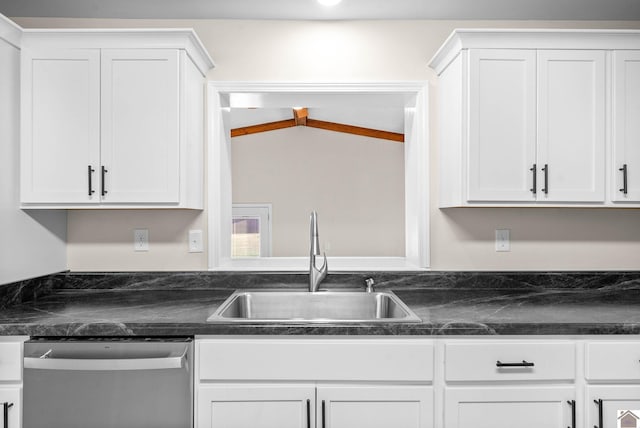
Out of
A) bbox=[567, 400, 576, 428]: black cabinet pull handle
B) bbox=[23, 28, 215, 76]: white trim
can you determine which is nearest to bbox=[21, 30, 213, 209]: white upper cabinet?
bbox=[23, 28, 215, 76]: white trim

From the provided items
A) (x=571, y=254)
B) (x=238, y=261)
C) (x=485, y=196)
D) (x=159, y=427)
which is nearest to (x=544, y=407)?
(x=485, y=196)

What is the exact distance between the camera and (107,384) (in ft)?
4.93

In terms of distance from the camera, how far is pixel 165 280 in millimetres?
2252

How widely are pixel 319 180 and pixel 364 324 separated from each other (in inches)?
207

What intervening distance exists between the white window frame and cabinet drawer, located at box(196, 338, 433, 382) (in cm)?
512

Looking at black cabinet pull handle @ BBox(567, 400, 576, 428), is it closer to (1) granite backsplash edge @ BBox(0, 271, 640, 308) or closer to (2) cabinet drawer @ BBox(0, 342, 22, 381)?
(1) granite backsplash edge @ BBox(0, 271, 640, 308)

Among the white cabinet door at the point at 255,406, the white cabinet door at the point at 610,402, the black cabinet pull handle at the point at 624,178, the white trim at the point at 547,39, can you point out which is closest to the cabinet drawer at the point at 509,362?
the white cabinet door at the point at 610,402

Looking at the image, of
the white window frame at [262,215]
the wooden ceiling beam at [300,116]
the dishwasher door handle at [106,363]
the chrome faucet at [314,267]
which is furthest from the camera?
the white window frame at [262,215]

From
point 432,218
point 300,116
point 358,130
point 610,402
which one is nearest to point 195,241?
point 432,218

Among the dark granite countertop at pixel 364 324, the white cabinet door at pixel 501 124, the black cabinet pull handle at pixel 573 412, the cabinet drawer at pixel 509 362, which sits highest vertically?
the white cabinet door at pixel 501 124

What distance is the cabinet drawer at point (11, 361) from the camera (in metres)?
1.52

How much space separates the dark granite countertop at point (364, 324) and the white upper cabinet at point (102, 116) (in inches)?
17.7

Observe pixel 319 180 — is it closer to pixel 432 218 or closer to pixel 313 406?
pixel 432 218

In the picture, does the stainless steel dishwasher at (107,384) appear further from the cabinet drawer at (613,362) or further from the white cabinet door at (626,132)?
the white cabinet door at (626,132)
